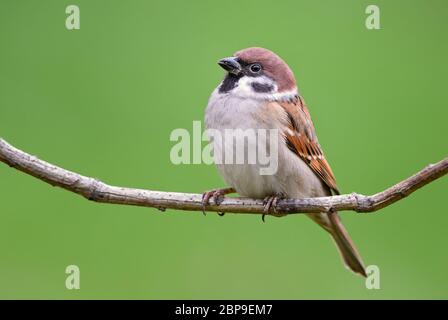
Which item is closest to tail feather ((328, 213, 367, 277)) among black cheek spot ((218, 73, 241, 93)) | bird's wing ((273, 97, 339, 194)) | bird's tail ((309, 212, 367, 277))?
bird's tail ((309, 212, 367, 277))

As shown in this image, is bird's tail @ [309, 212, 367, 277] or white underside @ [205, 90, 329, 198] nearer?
white underside @ [205, 90, 329, 198]

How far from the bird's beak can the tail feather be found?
128cm

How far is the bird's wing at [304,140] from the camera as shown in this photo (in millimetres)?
4543

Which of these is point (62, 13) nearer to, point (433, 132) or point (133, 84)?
point (133, 84)

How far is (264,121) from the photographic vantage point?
4.39 meters

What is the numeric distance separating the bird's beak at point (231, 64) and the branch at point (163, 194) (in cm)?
82

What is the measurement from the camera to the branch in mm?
3516

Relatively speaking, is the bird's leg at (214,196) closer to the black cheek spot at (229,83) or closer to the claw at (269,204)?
the claw at (269,204)

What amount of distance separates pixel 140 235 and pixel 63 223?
53cm

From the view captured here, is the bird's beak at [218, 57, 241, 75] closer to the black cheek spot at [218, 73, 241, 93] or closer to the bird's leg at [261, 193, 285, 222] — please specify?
the black cheek spot at [218, 73, 241, 93]

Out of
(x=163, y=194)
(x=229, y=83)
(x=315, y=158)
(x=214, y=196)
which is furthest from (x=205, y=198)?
(x=315, y=158)

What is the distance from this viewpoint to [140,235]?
17.3 ft

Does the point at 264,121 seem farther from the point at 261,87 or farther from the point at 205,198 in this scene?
the point at 205,198

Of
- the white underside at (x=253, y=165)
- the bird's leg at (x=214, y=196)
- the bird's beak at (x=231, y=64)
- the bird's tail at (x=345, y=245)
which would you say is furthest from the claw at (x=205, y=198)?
the bird's tail at (x=345, y=245)
